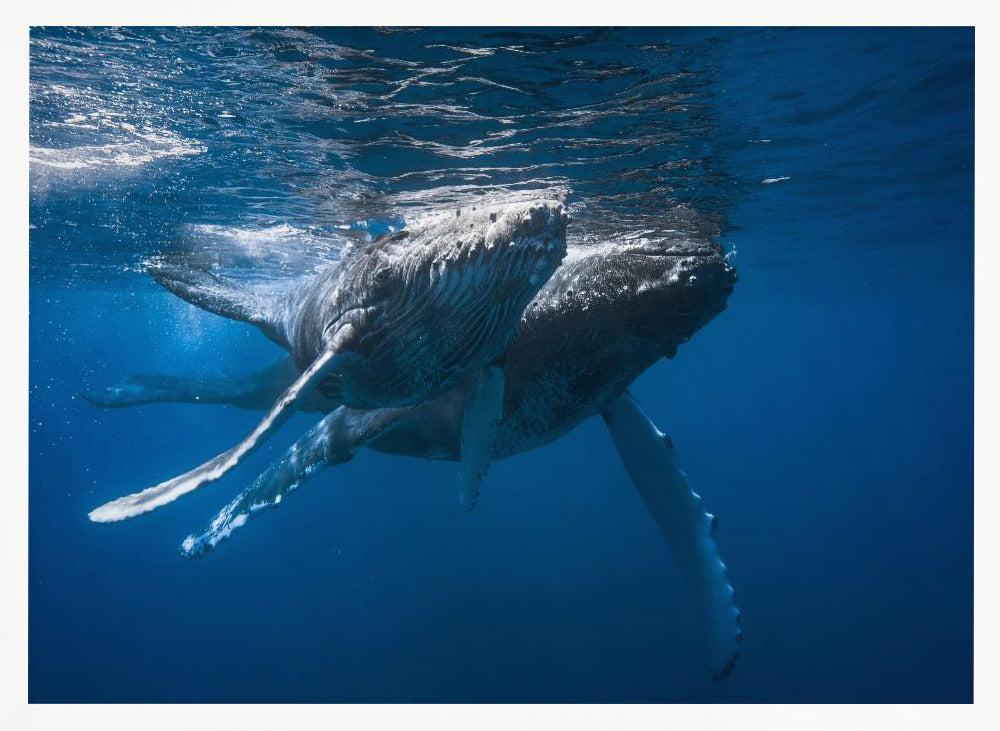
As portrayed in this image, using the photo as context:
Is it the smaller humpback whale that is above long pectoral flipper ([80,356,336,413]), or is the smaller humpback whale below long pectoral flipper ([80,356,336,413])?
above

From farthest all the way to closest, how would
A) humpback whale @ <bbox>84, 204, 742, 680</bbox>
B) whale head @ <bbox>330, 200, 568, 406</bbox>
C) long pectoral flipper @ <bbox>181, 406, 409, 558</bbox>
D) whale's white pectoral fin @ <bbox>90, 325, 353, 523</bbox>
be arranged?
long pectoral flipper @ <bbox>181, 406, 409, 558</bbox> → humpback whale @ <bbox>84, 204, 742, 680</bbox> → whale's white pectoral fin @ <bbox>90, 325, 353, 523</bbox> → whale head @ <bbox>330, 200, 568, 406</bbox>

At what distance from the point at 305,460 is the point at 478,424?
1.99 metres

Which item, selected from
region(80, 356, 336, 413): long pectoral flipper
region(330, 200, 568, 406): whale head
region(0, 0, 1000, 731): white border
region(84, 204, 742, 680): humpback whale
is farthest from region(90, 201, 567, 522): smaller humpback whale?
region(80, 356, 336, 413): long pectoral flipper

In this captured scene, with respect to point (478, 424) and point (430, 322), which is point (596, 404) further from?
point (430, 322)

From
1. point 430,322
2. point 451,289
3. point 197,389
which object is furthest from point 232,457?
point 197,389

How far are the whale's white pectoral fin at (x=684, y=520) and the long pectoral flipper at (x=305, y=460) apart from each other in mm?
2680

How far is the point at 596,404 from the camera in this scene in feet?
20.2

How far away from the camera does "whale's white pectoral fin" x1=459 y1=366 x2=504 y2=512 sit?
4.95 meters

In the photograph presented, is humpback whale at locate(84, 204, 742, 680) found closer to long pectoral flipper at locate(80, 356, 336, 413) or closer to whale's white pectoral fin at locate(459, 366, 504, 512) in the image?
whale's white pectoral fin at locate(459, 366, 504, 512)

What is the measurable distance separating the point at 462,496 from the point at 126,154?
881 centimetres

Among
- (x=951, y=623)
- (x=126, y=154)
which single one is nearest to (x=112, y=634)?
(x=126, y=154)
